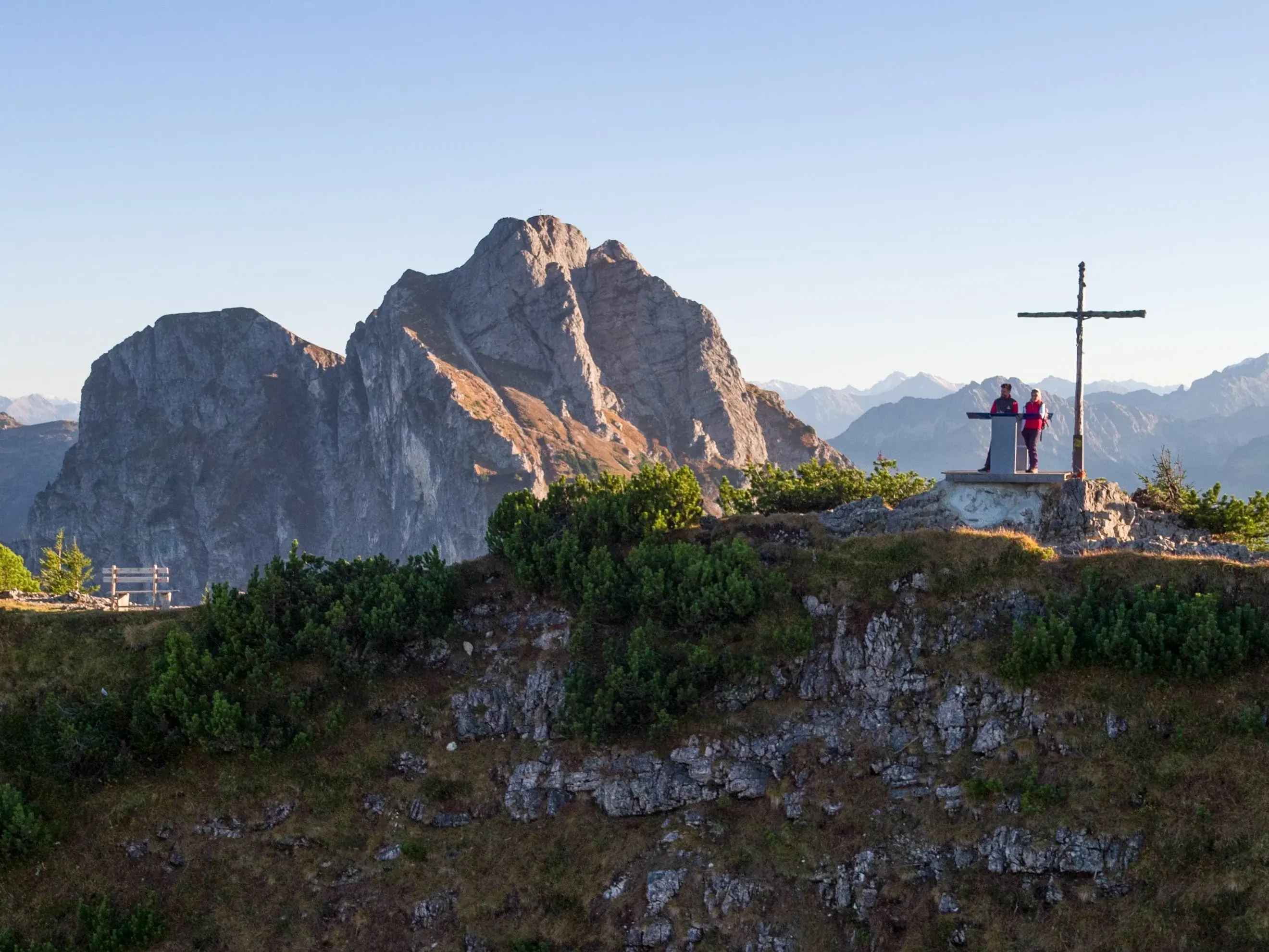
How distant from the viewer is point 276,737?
31328 mm

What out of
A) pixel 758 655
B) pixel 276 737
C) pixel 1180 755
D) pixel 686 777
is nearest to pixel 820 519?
pixel 758 655

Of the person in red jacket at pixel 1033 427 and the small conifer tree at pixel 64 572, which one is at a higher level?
the person in red jacket at pixel 1033 427

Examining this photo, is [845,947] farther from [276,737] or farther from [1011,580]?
[276,737]

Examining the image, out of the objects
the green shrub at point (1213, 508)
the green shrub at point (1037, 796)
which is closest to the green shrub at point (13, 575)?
the green shrub at point (1037, 796)

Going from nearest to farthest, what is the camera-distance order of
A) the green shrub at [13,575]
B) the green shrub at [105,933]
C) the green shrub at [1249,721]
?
the green shrub at [1249,721], the green shrub at [105,933], the green shrub at [13,575]

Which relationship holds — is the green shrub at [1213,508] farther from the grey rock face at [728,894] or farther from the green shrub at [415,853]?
the green shrub at [415,853]

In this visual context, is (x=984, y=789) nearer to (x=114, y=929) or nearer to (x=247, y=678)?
(x=247, y=678)

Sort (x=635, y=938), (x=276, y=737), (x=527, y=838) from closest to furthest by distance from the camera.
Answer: (x=635, y=938) → (x=527, y=838) → (x=276, y=737)

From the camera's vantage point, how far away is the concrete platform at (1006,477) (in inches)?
1347

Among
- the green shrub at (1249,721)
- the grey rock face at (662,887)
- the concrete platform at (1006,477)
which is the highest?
the concrete platform at (1006,477)

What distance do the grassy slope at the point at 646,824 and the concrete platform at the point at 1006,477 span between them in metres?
3.97

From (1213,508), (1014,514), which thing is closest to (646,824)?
(1014,514)

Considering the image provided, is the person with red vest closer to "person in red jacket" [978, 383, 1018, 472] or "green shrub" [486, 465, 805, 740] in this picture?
"person in red jacket" [978, 383, 1018, 472]

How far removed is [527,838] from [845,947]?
8.98m
